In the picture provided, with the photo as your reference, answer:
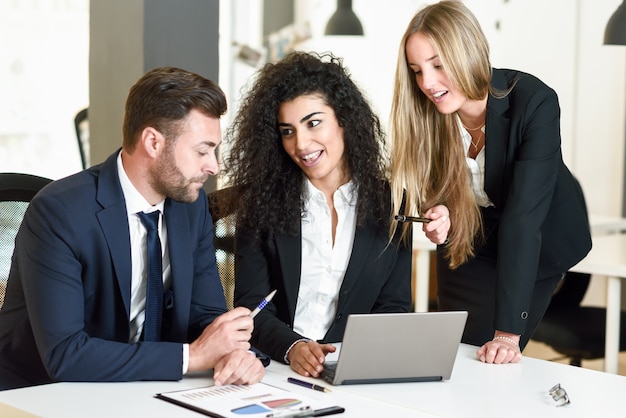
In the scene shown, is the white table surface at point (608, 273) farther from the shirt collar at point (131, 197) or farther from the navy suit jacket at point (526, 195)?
the shirt collar at point (131, 197)

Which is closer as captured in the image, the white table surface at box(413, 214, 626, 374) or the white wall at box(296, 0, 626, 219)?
the white table surface at box(413, 214, 626, 374)

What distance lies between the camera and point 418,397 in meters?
1.77

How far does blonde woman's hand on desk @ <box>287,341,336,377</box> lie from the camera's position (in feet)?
6.29

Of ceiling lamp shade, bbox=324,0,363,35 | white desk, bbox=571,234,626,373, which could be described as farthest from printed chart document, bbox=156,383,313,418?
ceiling lamp shade, bbox=324,0,363,35

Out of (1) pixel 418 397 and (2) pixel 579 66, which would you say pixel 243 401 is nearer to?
(1) pixel 418 397

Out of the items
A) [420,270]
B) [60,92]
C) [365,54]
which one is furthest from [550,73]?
[60,92]

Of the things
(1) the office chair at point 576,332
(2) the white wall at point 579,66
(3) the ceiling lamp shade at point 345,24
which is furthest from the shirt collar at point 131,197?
(2) the white wall at point 579,66

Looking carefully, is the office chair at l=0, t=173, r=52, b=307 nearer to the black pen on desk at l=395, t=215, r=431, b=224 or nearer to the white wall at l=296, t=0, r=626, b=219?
the black pen on desk at l=395, t=215, r=431, b=224

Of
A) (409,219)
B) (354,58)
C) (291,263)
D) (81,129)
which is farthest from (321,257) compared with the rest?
(354,58)

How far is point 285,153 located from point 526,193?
64 cm

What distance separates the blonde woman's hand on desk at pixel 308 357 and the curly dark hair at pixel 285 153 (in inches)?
17.9

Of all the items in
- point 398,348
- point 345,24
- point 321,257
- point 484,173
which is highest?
point 345,24

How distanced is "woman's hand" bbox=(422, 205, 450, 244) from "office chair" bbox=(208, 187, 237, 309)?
519 mm

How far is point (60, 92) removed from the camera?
22.5ft
